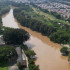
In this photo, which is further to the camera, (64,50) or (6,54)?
(64,50)

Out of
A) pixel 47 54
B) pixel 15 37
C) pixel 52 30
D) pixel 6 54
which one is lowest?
pixel 47 54

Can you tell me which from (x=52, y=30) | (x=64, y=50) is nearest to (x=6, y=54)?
(x=64, y=50)

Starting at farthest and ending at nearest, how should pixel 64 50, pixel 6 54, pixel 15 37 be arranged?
pixel 15 37 → pixel 64 50 → pixel 6 54

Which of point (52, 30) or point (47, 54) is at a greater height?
point (52, 30)

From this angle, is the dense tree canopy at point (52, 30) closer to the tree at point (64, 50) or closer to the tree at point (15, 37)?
the tree at point (64, 50)

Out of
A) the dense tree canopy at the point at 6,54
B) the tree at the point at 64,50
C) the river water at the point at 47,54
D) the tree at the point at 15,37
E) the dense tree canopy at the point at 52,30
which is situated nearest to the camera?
the dense tree canopy at the point at 6,54

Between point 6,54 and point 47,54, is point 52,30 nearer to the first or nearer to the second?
point 47,54

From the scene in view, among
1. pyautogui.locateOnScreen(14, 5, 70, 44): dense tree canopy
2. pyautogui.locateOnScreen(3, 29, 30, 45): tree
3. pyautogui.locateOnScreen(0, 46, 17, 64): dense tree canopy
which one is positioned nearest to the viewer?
pyautogui.locateOnScreen(0, 46, 17, 64): dense tree canopy

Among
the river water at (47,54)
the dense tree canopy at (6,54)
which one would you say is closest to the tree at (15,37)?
the river water at (47,54)

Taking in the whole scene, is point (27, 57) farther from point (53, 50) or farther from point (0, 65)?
point (53, 50)

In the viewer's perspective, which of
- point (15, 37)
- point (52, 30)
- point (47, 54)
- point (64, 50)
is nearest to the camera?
point (64, 50)

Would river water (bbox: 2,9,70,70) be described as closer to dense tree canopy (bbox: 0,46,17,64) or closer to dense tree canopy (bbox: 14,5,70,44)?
dense tree canopy (bbox: 14,5,70,44)

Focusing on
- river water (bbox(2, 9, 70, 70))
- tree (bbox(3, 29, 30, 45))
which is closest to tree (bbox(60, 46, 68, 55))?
river water (bbox(2, 9, 70, 70))
